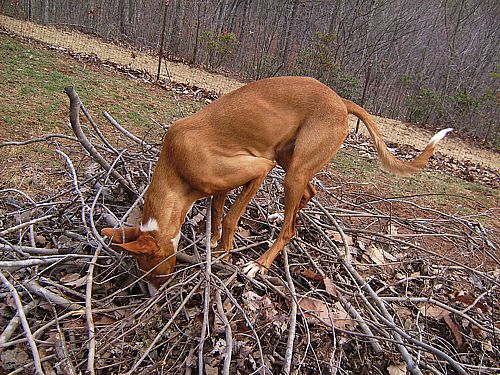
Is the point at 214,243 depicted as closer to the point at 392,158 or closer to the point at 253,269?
the point at 253,269

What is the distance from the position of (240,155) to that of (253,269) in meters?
1.01

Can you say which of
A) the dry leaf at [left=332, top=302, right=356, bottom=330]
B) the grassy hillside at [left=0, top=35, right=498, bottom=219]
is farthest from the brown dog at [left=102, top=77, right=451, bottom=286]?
the grassy hillside at [left=0, top=35, right=498, bottom=219]

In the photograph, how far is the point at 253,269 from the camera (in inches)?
141

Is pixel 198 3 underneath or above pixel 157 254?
above

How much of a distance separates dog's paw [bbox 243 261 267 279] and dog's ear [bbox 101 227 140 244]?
0.95 metres

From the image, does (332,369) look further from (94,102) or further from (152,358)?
(94,102)

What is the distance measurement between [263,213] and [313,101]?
1293mm

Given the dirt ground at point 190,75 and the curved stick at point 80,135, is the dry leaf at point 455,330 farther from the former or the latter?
the dirt ground at point 190,75

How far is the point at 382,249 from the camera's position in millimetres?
4488

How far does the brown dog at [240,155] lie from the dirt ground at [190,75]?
10857mm

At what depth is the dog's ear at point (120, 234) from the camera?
10.2 feet

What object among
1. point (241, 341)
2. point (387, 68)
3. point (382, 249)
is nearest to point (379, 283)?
point (382, 249)

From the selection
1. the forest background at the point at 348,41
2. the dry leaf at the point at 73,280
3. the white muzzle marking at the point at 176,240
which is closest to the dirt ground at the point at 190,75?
the forest background at the point at 348,41

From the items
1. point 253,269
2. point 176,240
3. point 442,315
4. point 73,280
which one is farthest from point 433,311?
point 73,280
